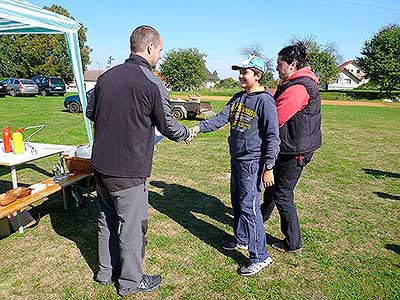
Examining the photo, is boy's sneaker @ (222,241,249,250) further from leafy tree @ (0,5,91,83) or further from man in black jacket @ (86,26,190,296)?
leafy tree @ (0,5,91,83)

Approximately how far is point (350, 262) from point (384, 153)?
6206 mm

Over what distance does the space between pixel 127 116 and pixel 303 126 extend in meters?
1.56

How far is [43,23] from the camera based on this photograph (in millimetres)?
4402

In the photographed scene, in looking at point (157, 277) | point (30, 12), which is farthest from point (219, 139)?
point (157, 277)

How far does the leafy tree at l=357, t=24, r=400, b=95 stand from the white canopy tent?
135 feet

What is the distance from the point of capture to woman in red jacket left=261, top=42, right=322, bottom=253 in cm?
290

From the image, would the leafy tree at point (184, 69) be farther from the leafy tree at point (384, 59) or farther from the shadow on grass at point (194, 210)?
the shadow on grass at point (194, 210)

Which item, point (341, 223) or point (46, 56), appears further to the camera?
point (46, 56)

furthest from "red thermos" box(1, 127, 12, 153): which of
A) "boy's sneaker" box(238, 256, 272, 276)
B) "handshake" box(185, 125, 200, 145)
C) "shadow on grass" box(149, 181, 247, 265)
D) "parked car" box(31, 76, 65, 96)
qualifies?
"parked car" box(31, 76, 65, 96)

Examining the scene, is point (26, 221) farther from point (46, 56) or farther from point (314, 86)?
point (46, 56)

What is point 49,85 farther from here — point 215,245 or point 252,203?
point 252,203

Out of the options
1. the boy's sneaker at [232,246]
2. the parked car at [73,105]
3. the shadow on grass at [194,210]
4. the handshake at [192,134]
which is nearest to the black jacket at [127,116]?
the handshake at [192,134]

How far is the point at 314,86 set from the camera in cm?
298

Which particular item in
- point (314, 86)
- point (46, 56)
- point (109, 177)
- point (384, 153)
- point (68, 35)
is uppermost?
point (46, 56)
